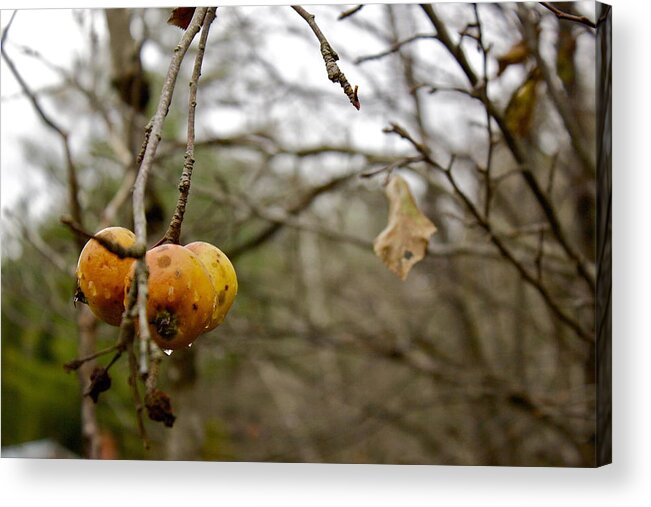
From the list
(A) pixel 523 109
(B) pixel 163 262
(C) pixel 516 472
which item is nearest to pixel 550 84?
(A) pixel 523 109

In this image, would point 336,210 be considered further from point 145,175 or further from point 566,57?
point 145,175

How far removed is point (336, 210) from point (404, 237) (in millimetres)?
1748

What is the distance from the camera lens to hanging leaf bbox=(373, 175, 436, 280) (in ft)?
4.23

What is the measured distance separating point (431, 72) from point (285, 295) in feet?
4.90

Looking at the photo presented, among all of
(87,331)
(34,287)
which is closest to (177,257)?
(87,331)

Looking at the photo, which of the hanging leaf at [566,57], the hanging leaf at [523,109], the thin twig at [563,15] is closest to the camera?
the thin twig at [563,15]

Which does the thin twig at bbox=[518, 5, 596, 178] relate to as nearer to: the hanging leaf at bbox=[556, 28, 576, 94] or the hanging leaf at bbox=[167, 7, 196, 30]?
the hanging leaf at bbox=[556, 28, 576, 94]

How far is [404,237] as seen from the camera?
4.32 feet

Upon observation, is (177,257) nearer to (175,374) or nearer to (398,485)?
(398,485)

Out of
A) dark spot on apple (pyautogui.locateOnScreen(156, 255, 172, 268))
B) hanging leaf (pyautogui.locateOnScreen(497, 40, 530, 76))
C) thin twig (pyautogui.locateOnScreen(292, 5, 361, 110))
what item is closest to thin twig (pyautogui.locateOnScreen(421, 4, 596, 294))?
hanging leaf (pyautogui.locateOnScreen(497, 40, 530, 76))

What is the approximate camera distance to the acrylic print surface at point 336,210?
1706 millimetres

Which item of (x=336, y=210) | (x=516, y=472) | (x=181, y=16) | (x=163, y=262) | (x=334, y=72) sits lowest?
(x=516, y=472)

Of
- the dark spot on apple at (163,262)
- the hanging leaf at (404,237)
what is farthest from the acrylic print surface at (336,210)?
the dark spot on apple at (163,262)

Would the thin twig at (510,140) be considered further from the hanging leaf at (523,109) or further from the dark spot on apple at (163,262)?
the dark spot on apple at (163,262)
